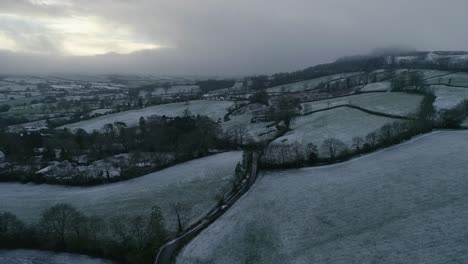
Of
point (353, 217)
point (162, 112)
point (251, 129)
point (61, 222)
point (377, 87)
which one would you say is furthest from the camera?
point (162, 112)

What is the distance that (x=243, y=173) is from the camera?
4931cm

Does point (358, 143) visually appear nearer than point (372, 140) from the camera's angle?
Yes

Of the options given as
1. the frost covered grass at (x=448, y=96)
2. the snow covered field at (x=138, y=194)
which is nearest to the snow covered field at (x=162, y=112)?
the snow covered field at (x=138, y=194)

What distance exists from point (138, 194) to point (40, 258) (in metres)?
15.8

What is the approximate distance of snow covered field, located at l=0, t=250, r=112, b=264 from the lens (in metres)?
31.7

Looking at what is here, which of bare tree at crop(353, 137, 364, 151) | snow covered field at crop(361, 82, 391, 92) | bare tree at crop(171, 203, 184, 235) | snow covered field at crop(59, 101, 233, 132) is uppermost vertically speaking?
snow covered field at crop(361, 82, 391, 92)

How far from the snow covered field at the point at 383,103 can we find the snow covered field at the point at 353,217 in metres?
31.8

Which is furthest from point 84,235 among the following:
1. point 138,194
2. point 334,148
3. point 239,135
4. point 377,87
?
point 377,87

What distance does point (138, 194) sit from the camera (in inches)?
1842

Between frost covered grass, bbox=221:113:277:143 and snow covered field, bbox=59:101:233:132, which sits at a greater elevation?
snow covered field, bbox=59:101:233:132

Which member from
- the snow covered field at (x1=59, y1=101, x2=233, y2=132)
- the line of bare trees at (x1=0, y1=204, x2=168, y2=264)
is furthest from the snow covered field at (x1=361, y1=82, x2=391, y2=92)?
the line of bare trees at (x1=0, y1=204, x2=168, y2=264)

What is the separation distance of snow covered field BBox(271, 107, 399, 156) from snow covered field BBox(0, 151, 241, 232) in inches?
740

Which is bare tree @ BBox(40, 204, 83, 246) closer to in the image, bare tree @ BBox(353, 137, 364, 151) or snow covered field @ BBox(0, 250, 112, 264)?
snow covered field @ BBox(0, 250, 112, 264)

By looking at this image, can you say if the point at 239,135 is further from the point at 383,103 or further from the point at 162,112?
the point at 162,112
